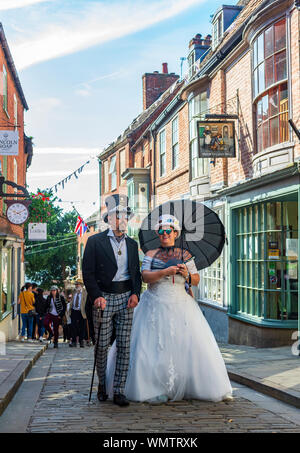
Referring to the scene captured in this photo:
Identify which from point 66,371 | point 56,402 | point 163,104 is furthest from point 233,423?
point 163,104

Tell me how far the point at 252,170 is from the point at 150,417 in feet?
25.0

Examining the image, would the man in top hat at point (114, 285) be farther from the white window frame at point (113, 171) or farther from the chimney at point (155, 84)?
the white window frame at point (113, 171)

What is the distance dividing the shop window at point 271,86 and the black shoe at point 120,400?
6326mm

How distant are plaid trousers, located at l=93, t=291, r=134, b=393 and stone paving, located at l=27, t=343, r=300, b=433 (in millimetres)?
321

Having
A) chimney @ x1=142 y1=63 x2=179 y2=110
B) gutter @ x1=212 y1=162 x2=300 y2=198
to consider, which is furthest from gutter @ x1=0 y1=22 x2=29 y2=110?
gutter @ x1=212 y1=162 x2=300 y2=198

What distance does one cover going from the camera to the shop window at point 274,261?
423 inches

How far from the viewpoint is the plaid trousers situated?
554 centimetres

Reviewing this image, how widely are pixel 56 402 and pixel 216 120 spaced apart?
8565 millimetres

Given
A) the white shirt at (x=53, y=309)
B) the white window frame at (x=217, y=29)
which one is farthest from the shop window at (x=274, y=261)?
the white window frame at (x=217, y=29)

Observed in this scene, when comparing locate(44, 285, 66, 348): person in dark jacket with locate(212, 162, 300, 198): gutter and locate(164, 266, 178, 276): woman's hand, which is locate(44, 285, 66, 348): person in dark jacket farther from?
locate(164, 266, 178, 276): woman's hand

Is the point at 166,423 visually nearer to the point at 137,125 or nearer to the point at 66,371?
the point at 66,371

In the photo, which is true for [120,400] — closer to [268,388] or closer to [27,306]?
[268,388]

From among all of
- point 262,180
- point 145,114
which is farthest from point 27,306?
point 145,114

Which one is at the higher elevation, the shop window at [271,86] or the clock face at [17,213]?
the shop window at [271,86]
